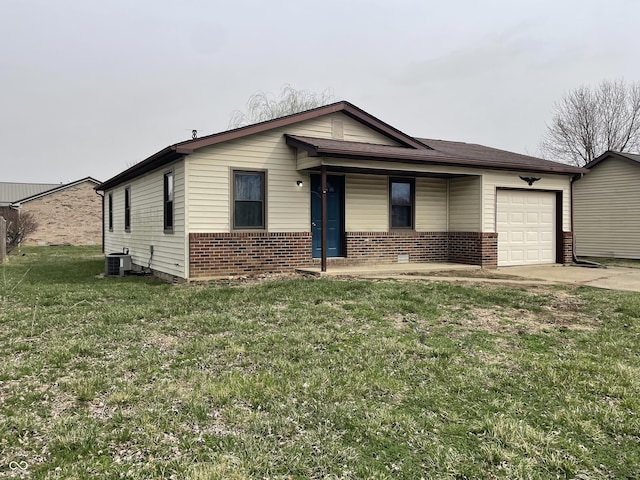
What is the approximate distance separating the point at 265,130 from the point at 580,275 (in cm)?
→ 805

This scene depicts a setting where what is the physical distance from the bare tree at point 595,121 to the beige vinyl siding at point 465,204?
81.9 feet

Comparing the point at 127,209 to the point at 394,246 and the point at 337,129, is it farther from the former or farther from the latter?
the point at 394,246

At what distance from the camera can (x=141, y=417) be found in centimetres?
342

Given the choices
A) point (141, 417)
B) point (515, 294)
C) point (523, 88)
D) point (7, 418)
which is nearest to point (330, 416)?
point (141, 417)

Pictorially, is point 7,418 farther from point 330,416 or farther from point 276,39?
point 276,39

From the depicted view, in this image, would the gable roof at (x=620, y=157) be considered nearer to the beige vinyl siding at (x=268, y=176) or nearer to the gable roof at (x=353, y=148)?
the gable roof at (x=353, y=148)

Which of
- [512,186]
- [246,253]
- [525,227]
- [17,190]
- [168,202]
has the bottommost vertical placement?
[246,253]

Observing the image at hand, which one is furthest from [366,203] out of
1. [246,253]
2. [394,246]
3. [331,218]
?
[246,253]

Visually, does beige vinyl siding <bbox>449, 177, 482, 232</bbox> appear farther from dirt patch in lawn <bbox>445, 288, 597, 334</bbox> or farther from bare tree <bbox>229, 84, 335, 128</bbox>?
bare tree <bbox>229, 84, 335, 128</bbox>

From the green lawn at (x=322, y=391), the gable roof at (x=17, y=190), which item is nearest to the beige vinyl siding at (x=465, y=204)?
the green lawn at (x=322, y=391)

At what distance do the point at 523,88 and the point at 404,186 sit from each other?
673 inches

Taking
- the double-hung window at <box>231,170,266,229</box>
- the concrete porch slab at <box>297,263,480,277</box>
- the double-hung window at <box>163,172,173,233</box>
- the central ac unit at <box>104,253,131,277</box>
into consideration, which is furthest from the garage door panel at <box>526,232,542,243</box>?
the central ac unit at <box>104,253,131,277</box>

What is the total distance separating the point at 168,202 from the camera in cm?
1171

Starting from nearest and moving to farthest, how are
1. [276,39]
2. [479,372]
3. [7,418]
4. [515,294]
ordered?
[7,418], [479,372], [515,294], [276,39]
